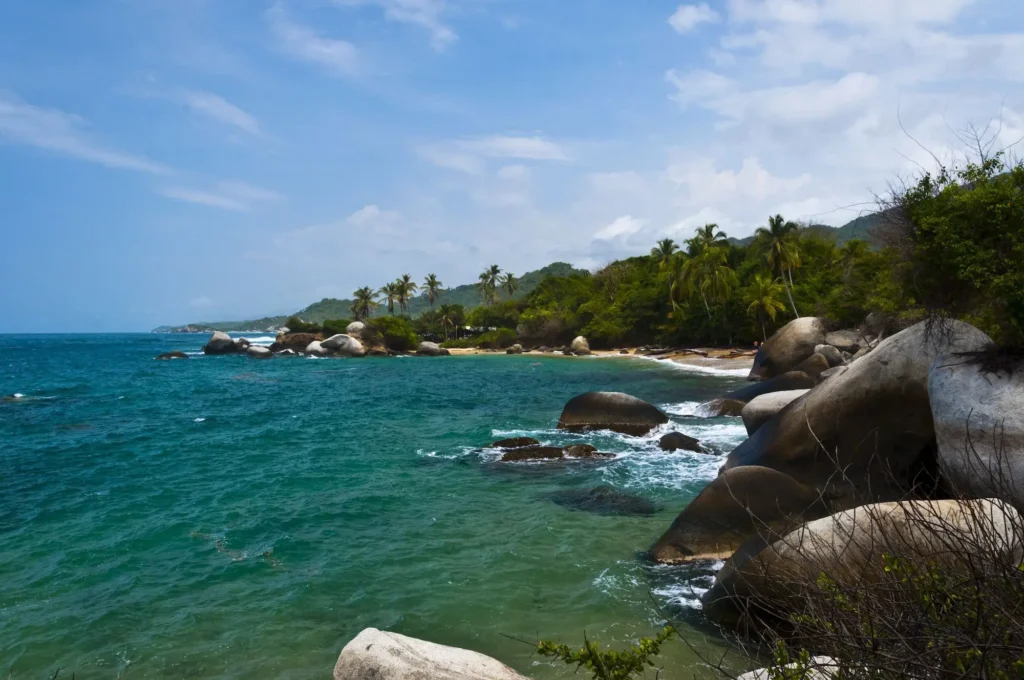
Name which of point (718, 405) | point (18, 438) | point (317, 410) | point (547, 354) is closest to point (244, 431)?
point (317, 410)

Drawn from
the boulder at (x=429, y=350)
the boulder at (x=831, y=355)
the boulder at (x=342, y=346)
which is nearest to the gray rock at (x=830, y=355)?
the boulder at (x=831, y=355)

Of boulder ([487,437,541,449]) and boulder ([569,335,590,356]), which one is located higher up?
boulder ([569,335,590,356])

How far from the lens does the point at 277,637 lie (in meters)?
8.10

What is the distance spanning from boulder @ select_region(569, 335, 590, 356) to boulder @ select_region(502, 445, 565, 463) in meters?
51.1

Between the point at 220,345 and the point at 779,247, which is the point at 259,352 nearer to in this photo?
the point at 220,345

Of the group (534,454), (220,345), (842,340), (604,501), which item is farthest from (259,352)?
(604,501)

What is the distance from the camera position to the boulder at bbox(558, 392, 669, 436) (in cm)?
2170

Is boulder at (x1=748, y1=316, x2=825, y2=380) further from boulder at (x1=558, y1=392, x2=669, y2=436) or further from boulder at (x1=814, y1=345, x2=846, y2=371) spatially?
boulder at (x1=558, y1=392, x2=669, y2=436)

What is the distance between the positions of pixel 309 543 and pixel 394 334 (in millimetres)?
69422

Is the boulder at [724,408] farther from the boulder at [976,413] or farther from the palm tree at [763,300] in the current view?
the palm tree at [763,300]

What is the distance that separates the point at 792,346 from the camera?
100 feet

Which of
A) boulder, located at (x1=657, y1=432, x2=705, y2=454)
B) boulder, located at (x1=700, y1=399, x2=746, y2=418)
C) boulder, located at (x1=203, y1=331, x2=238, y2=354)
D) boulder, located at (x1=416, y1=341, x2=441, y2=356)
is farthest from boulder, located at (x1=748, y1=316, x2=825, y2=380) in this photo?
boulder, located at (x1=203, y1=331, x2=238, y2=354)

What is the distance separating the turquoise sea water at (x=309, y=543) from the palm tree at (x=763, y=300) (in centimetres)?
3394

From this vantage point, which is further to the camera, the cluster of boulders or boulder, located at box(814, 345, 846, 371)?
boulder, located at box(814, 345, 846, 371)
